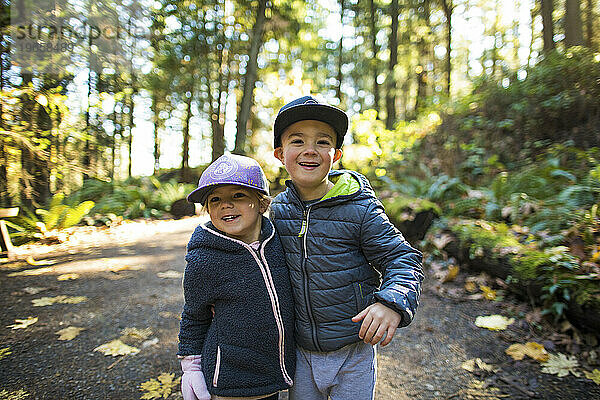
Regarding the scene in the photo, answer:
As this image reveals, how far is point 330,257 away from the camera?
1.54 metres

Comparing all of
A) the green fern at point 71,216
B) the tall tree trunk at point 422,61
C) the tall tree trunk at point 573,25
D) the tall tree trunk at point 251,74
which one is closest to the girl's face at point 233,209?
the green fern at point 71,216

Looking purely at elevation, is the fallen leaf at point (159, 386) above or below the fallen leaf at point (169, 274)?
below

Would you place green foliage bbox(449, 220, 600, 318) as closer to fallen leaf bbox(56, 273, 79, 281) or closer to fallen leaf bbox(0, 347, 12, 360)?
fallen leaf bbox(0, 347, 12, 360)

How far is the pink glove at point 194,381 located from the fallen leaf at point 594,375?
2732 millimetres

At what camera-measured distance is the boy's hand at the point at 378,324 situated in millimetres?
1252

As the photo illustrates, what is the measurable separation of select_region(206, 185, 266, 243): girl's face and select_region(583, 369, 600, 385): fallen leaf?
2743mm

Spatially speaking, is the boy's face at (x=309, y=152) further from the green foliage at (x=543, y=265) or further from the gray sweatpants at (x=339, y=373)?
the green foliage at (x=543, y=265)

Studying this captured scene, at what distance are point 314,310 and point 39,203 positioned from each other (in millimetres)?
6862

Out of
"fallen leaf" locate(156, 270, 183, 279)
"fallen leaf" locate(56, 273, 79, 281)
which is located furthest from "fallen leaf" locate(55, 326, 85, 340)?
"fallen leaf" locate(156, 270, 183, 279)

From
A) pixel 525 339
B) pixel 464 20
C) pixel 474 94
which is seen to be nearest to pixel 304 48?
pixel 464 20

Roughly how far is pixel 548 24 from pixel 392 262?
1040cm

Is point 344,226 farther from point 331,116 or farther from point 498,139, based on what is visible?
point 498,139

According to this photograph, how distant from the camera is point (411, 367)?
2.83m

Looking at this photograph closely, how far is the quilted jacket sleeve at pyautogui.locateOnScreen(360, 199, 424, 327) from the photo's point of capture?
1.28m
